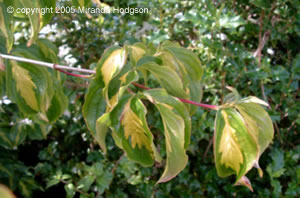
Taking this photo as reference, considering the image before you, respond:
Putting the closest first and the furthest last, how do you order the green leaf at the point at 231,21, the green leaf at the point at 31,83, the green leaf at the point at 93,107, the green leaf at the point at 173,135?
1. the green leaf at the point at 173,135
2. the green leaf at the point at 93,107
3. the green leaf at the point at 31,83
4. the green leaf at the point at 231,21

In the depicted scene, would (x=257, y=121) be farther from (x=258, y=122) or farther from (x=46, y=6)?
(x=46, y=6)

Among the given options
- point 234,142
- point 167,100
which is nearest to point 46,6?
point 167,100

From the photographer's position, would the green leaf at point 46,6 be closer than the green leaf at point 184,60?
Yes

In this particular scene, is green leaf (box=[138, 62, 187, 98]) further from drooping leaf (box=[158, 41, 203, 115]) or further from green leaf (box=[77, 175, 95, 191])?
green leaf (box=[77, 175, 95, 191])

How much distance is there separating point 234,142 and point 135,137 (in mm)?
174

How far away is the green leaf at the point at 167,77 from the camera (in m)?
0.65

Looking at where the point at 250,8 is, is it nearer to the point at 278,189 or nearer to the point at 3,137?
the point at 278,189

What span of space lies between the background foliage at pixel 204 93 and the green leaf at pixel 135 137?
2.28 feet

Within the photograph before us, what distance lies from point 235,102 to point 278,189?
0.86 m

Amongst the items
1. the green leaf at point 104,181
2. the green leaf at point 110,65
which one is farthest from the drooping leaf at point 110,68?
the green leaf at point 104,181

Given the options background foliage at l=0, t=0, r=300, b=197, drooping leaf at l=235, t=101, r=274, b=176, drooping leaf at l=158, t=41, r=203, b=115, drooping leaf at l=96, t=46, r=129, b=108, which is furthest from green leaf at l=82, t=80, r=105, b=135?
background foliage at l=0, t=0, r=300, b=197

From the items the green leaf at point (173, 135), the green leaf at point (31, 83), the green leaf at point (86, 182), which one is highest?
the green leaf at point (173, 135)

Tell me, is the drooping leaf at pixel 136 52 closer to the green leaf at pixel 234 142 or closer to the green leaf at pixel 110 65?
the green leaf at pixel 110 65

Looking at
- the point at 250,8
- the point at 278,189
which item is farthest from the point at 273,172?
the point at 250,8
